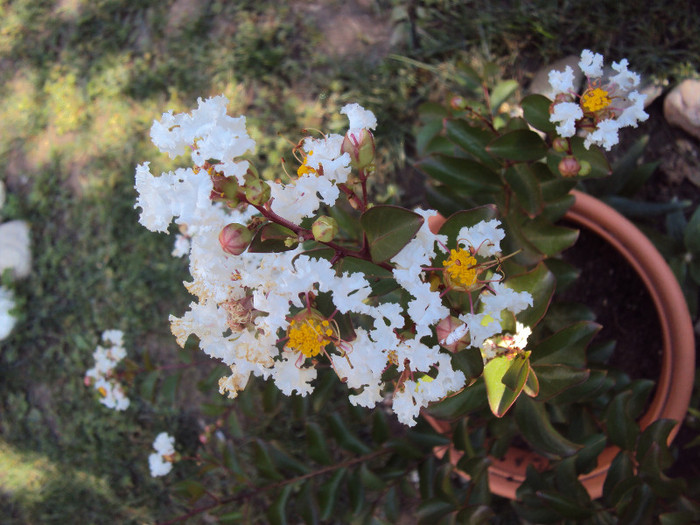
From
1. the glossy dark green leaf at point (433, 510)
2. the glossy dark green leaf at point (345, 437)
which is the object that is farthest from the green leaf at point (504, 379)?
the glossy dark green leaf at point (345, 437)

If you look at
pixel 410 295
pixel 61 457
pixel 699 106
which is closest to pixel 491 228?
pixel 410 295

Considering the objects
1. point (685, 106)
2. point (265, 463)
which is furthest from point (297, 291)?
point (685, 106)

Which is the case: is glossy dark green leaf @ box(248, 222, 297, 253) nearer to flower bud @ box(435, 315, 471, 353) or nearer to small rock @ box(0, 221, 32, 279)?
flower bud @ box(435, 315, 471, 353)

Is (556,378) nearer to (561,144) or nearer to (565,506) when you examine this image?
(565,506)

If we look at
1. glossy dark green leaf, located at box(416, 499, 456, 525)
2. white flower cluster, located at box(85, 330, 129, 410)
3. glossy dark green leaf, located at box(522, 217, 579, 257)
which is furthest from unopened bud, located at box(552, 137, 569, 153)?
white flower cluster, located at box(85, 330, 129, 410)

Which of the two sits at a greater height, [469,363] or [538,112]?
[538,112]

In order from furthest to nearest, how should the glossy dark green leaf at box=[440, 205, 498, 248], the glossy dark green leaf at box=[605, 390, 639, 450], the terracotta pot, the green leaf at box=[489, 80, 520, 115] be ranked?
1. the green leaf at box=[489, 80, 520, 115]
2. the terracotta pot
3. the glossy dark green leaf at box=[605, 390, 639, 450]
4. the glossy dark green leaf at box=[440, 205, 498, 248]
